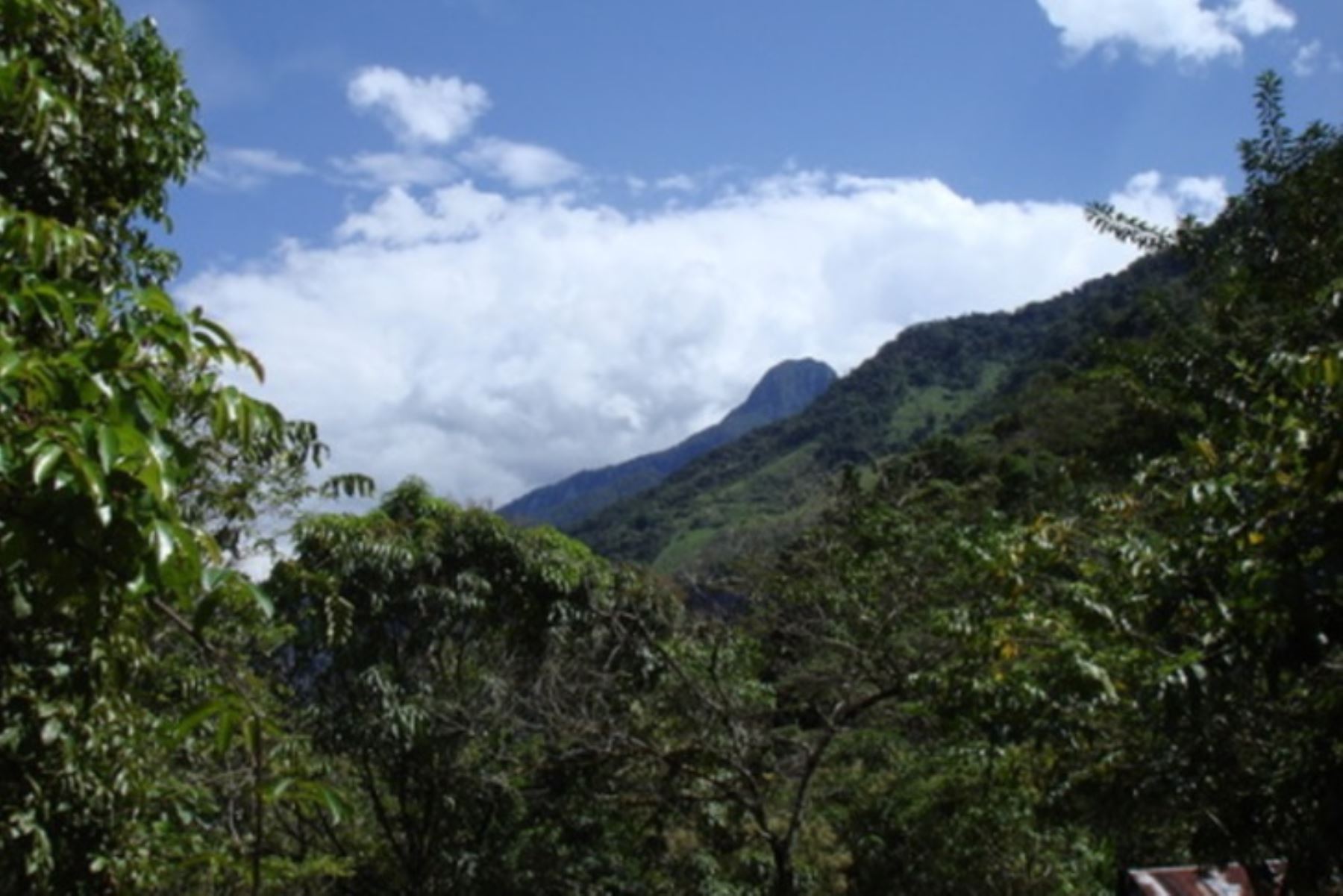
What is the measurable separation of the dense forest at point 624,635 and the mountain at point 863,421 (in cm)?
8094

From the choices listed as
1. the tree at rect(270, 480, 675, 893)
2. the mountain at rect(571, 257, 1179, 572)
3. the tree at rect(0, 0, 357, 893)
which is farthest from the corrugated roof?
the mountain at rect(571, 257, 1179, 572)

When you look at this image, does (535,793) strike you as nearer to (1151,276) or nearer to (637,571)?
(637,571)

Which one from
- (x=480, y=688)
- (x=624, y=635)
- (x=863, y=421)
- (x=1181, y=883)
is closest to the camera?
(x=1181, y=883)

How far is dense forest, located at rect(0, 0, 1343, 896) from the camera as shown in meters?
2.24

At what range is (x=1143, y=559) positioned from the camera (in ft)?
13.2

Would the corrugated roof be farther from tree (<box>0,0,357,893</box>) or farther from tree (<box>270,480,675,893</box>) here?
tree (<box>0,0,357,893</box>)

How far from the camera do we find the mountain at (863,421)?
347ft

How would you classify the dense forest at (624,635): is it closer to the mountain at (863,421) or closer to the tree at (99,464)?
the tree at (99,464)

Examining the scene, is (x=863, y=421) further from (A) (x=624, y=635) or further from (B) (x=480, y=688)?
(B) (x=480, y=688)

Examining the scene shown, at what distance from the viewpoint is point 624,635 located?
12.5m

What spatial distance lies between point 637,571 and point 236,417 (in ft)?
39.5

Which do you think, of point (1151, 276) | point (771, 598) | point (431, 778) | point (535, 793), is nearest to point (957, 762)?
point (771, 598)

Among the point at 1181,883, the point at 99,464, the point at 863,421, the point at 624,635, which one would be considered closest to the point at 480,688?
the point at 624,635

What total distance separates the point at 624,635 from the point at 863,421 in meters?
112
